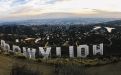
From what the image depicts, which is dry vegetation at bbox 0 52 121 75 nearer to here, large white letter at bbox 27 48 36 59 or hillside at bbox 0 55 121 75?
hillside at bbox 0 55 121 75

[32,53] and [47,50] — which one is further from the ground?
[47,50]

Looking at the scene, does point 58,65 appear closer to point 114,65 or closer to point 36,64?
point 36,64

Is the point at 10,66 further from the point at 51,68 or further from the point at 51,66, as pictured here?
the point at 51,66

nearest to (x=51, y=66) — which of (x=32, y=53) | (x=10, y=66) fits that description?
(x=10, y=66)

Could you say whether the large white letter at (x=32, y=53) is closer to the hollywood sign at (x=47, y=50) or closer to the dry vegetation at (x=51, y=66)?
the hollywood sign at (x=47, y=50)

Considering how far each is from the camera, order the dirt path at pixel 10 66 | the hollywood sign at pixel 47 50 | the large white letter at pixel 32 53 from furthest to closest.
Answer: the large white letter at pixel 32 53 < the hollywood sign at pixel 47 50 < the dirt path at pixel 10 66

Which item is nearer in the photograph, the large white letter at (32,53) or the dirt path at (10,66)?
the dirt path at (10,66)

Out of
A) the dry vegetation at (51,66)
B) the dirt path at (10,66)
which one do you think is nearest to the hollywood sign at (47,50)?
the dry vegetation at (51,66)

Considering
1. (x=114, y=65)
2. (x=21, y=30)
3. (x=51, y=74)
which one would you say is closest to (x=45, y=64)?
(x=51, y=74)

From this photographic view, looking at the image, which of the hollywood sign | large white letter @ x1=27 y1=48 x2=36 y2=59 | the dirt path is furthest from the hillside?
large white letter @ x1=27 y1=48 x2=36 y2=59

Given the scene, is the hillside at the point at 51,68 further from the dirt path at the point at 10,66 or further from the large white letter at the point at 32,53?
the large white letter at the point at 32,53

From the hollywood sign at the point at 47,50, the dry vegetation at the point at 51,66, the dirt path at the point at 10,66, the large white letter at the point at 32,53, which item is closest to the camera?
the dirt path at the point at 10,66
